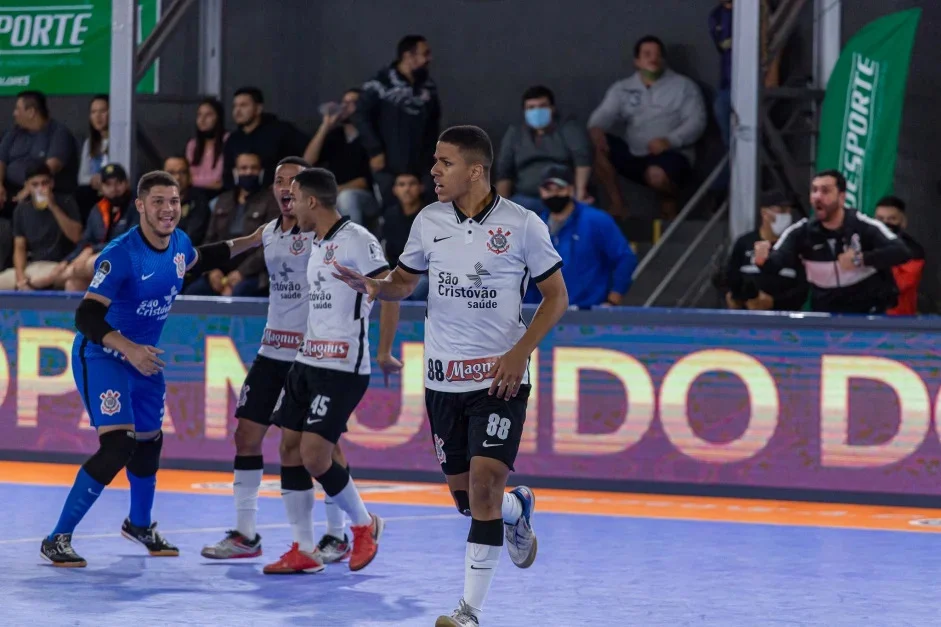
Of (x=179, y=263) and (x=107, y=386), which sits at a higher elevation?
(x=179, y=263)

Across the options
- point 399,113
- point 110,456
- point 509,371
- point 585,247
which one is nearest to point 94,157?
point 399,113

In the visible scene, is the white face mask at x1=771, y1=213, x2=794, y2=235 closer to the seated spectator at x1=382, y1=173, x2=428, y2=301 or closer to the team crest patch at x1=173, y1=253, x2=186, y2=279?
the seated spectator at x1=382, y1=173, x2=428, y2=301

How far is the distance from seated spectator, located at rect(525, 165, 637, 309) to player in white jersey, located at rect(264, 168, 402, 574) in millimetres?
3955

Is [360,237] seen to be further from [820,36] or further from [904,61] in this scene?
[820,36]

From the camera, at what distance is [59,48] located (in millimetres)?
17625

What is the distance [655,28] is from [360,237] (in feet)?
29.8

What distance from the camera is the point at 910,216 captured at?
1516cm

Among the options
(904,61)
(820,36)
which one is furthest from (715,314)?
(820,36)

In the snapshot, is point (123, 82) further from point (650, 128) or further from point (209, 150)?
point (650, 128)

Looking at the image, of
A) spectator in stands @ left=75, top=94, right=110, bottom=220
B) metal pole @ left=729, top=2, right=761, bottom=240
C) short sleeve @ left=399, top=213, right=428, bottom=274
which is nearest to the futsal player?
short sleeve @ left=399, top=213, right=428, bottom=274

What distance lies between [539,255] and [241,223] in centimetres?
772

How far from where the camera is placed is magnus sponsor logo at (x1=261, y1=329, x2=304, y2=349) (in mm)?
8898

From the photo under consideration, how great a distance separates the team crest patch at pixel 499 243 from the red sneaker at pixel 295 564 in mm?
2404

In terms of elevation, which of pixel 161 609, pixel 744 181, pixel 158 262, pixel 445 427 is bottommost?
pixel 161 609
